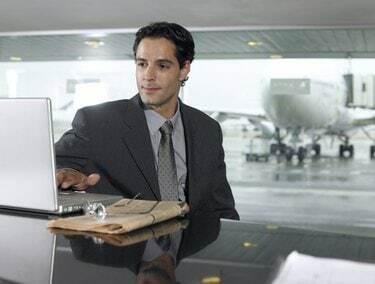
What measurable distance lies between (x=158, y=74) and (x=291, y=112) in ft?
11.9

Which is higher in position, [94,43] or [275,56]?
[94,43]

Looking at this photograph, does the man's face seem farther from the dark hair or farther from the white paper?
the white paper

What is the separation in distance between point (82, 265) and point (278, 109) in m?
5.14

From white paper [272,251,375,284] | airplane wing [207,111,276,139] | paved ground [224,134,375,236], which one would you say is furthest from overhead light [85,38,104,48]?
white paper [272,251,375,284]

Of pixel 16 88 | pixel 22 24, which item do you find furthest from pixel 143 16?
pixel 16 88

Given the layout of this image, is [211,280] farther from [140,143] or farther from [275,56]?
[275,56]

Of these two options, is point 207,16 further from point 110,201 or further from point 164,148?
point 110,201

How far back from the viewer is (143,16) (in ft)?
18.4

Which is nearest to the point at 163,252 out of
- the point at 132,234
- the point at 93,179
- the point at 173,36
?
the point at 132,234

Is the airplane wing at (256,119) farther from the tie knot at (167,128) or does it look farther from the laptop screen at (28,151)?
the laptop screen at (28,151)

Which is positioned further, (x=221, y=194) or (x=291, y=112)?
(x=291, y=112)

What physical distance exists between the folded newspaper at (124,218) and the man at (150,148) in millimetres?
450

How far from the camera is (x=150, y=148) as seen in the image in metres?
1.99

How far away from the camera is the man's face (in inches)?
90.7
